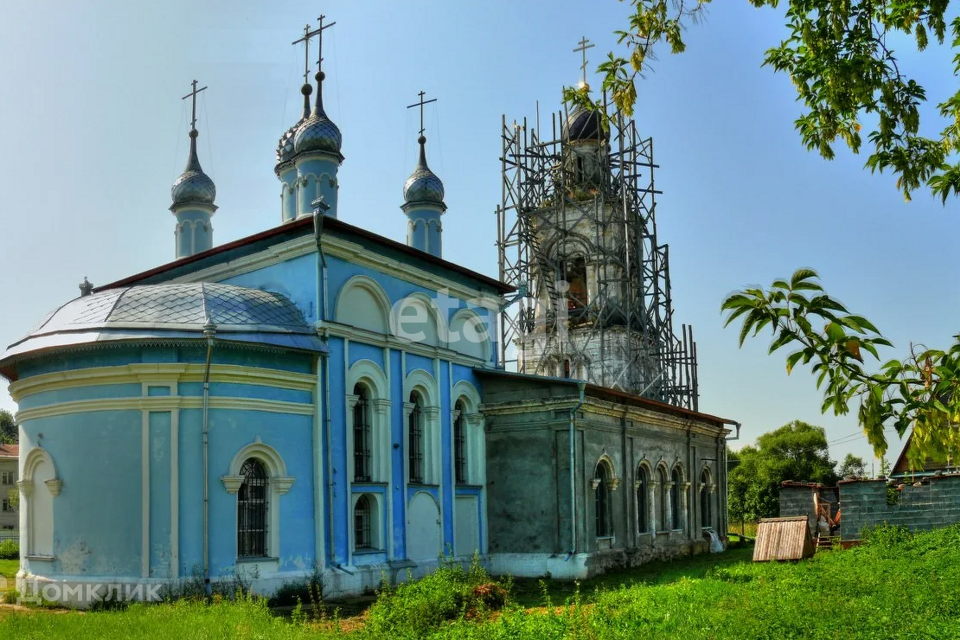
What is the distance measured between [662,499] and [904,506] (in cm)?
542

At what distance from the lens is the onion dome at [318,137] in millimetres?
18062

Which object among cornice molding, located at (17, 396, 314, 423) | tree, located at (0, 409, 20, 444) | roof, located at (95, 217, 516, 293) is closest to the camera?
cornice molding, located at (17, 396, 314, 423)

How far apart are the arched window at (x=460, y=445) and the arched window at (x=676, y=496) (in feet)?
21.9

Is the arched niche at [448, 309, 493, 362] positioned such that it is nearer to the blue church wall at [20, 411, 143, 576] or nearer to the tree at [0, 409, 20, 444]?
the blue church wall at [20, 411, 143, 576]

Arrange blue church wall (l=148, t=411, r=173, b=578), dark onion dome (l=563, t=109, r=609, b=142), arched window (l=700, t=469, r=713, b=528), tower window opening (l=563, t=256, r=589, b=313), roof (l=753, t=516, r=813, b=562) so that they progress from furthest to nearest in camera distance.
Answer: dark onion dome (l=563, t=109, r=609, b=142) < tower window opening (l=563, t=256, r=589, b=313) < arched window (l=700, t=469, r=713, b=528) < roof (l=753, t=516, r=813, b=562) < blue church wall (l=148, t=411, r=173, b=578)

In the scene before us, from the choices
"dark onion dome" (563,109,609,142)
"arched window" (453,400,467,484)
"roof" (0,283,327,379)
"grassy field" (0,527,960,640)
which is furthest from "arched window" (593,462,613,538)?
"dark onion dome" (563,109,609,142)

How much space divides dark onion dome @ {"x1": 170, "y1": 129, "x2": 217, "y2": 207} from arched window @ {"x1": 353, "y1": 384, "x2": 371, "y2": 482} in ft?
25.1

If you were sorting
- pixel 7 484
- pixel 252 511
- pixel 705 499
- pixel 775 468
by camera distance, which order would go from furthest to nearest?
pixel 7 484 → pixel 775 468 → pixel 705 499 → pixel 252 511

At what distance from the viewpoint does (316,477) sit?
14.8 meters

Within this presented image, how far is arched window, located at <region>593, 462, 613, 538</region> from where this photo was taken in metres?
19.2

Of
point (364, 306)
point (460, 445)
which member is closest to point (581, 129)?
point (460, 445)

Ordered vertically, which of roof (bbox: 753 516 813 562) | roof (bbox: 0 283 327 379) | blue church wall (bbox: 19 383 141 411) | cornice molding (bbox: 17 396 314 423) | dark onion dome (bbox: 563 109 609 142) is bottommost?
roof (bbox: 753 516 813 562)

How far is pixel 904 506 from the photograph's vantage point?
62.1 feet

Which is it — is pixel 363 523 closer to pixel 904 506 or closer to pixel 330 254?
pixel 330 254
